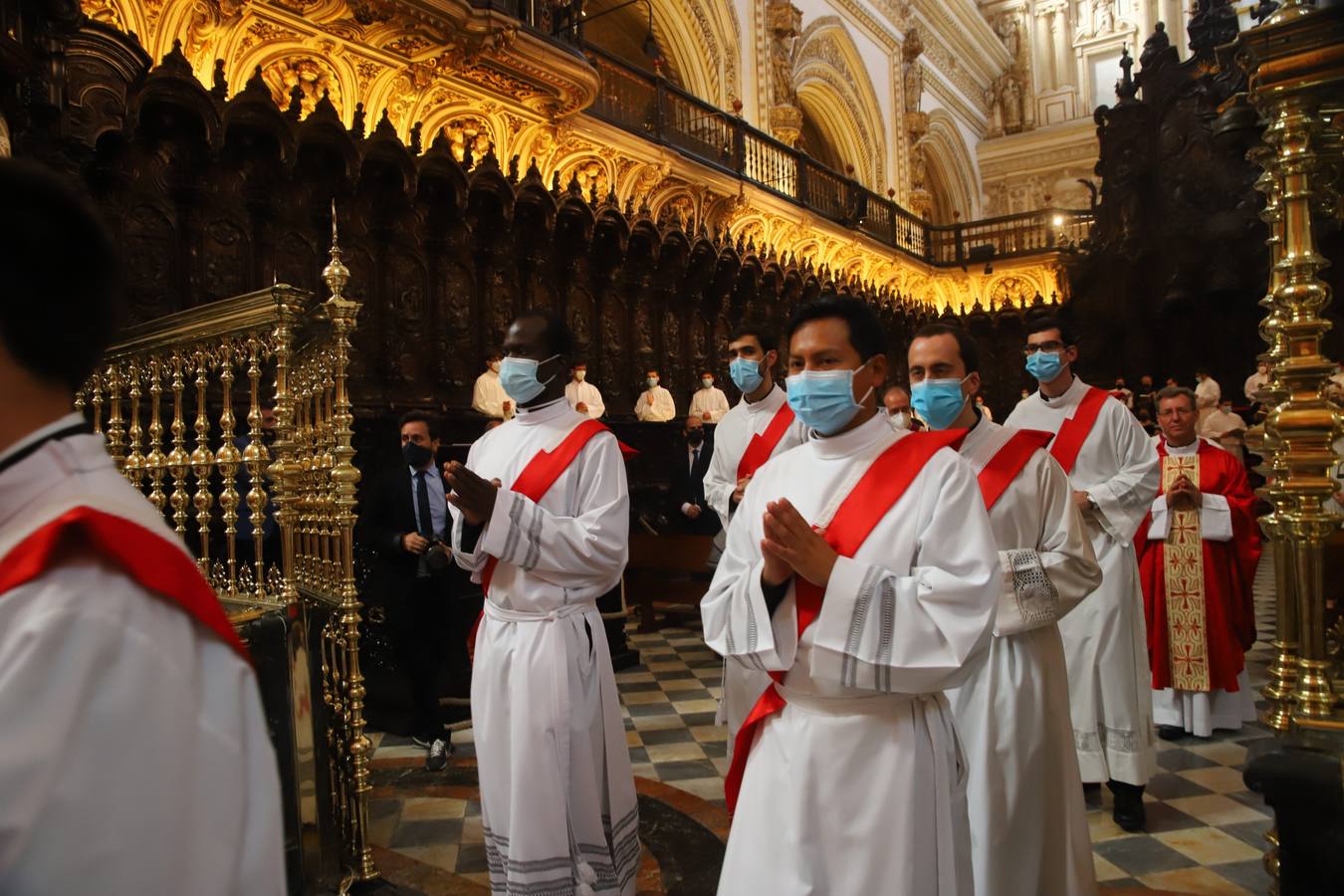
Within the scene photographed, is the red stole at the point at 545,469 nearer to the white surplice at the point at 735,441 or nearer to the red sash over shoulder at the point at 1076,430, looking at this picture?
the white surplice at the point at 735,441

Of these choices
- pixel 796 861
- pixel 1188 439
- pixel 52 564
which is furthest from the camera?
pixel 1188 439

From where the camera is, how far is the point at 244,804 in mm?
988

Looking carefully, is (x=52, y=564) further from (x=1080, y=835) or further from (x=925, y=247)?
(x=925, y=247)

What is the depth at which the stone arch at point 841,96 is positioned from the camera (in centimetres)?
2038

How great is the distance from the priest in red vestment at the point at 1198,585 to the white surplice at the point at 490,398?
21.8ft

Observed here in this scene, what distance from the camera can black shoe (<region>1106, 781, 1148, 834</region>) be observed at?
12.7 feet

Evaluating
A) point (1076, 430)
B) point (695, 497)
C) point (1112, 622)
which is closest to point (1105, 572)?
point (1112, 622)

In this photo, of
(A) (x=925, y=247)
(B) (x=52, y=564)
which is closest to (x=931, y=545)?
(B) (x=52, y=564)

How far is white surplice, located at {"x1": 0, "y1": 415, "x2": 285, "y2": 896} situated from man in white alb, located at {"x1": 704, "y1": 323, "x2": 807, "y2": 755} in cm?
332

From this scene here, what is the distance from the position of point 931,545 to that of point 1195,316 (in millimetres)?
18432

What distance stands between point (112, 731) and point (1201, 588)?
5.79 meters

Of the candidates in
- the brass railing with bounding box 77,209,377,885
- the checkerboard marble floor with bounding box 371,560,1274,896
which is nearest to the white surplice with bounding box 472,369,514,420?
the checkerboard marble floor with bounding box 371,560,1274,896

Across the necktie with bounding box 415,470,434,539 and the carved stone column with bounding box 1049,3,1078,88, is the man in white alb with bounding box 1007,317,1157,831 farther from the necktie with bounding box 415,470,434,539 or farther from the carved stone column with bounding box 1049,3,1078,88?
the carved stone column with bounding box 1049,3,1078,88

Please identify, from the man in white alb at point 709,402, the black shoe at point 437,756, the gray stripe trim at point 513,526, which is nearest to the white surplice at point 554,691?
the gray stripe trim at point 513,526
